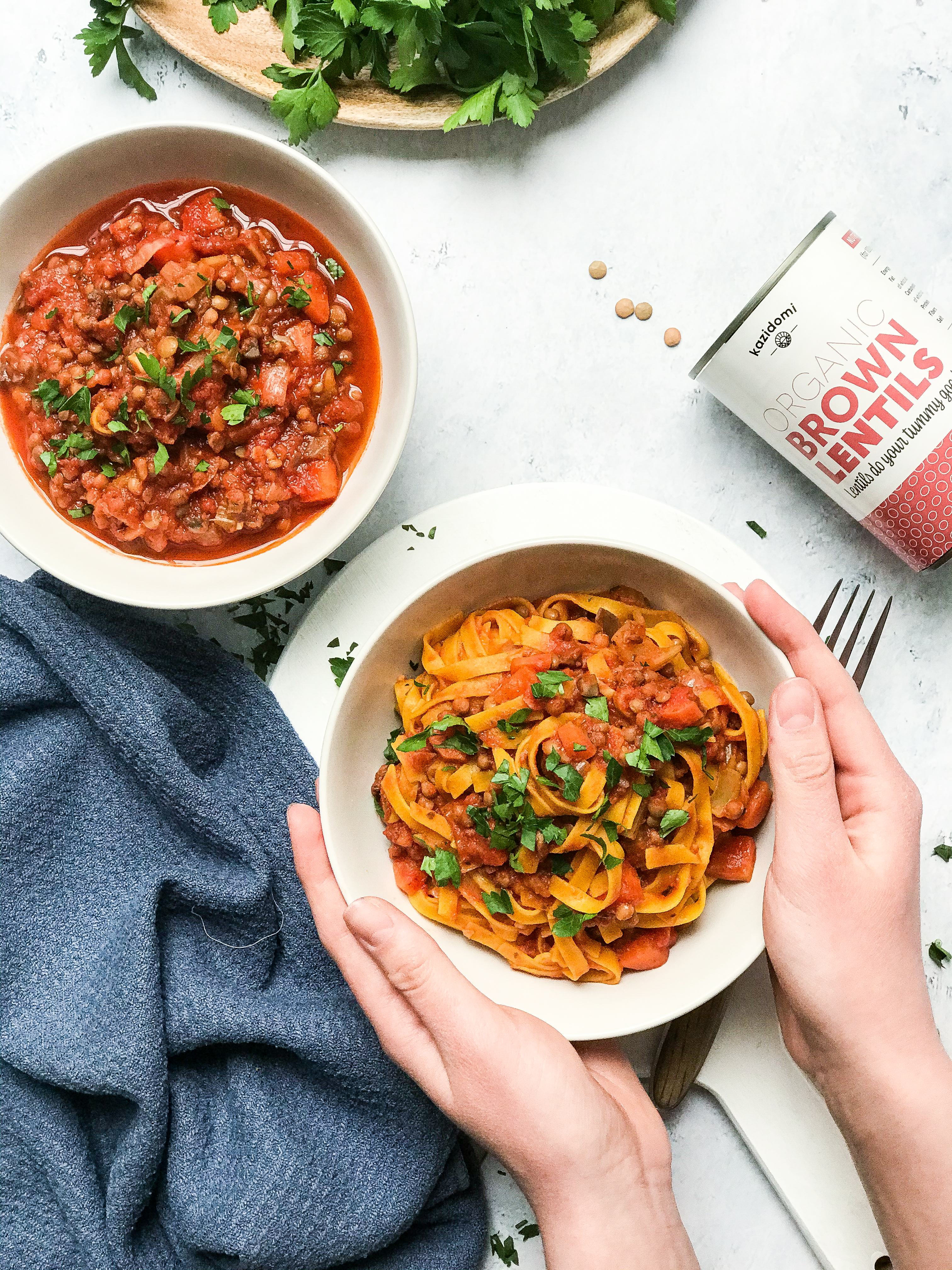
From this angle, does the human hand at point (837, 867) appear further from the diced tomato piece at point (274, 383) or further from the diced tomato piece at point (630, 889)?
the diced tomato piece at point (274, 383)

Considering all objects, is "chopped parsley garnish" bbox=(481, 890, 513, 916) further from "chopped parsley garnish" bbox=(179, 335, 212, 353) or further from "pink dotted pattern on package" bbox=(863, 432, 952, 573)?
"chopped parsley garnish" bbox=(179, 335, 212, 353)

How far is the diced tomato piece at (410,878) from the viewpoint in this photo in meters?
3.41

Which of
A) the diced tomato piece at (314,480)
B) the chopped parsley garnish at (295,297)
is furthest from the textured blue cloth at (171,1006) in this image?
the chopped parsley garnish at (295,297)

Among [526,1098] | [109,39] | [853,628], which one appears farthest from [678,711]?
[109,39]

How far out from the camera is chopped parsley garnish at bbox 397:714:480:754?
321cm

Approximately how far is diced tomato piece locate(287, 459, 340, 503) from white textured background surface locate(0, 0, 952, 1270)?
0.44 metres

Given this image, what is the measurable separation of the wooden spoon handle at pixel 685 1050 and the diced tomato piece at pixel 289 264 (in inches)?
110

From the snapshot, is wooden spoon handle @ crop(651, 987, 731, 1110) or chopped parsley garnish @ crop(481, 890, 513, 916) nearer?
chopped parsley garnish @ crop(481, 890, 513, 916)

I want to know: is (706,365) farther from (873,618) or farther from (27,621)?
(27,621)

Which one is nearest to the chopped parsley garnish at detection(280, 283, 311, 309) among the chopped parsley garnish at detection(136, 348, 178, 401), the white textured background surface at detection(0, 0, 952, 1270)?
the chopped parsley garnish at detection(136, 348, 178, 401)

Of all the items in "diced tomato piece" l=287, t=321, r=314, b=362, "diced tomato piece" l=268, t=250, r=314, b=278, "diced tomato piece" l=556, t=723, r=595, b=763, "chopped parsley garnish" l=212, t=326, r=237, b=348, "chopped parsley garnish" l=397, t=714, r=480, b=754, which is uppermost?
"diced tomato piece" l=268, t=250, r=314, b=278

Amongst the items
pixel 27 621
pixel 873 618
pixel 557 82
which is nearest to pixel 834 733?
pixel 873 618

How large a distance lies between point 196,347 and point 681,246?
1.81 meters

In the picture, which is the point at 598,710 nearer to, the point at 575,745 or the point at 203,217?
the point at 575,745
